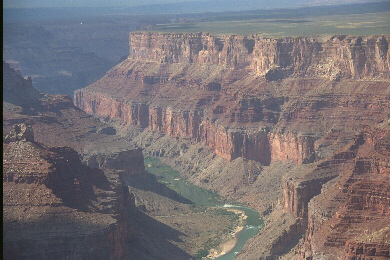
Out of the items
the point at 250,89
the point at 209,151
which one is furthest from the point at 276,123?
the point at 209,151

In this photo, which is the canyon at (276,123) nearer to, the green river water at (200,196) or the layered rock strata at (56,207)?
the green river water at (200,196)

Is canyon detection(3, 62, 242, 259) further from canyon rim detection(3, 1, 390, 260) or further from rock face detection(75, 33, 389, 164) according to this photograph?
rock face detection(75, 33, 389, 164)

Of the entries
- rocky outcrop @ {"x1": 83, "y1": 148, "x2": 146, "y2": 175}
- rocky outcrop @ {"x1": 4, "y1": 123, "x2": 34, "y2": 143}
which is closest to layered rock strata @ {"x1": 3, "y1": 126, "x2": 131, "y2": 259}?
rocky outcrop @ {"x1": 4, "y1": 123, "x2": 34, "y2": 143}

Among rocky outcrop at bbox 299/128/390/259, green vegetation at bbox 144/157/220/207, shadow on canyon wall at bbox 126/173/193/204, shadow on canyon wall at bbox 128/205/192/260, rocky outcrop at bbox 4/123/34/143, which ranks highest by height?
rocky outcrop at bbox 4/123/34/143

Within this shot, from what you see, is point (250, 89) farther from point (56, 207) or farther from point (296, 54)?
point (56, 207)

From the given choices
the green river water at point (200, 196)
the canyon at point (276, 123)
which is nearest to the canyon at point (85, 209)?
the green river water at point (200, 196)

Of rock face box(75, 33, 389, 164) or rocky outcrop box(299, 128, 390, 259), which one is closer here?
rocky outcrop box(299, 128, 390, 259)

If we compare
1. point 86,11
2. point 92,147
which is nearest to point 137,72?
point 86,11
